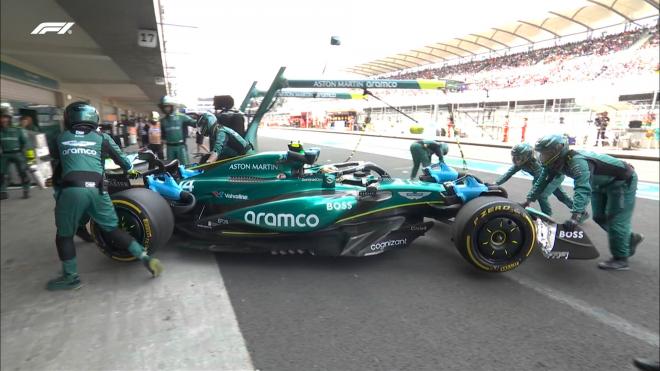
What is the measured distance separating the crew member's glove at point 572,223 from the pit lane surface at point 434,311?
17.9 inches

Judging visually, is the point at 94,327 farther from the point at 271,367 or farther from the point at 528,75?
the point at 528,75

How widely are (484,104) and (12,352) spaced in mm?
2808

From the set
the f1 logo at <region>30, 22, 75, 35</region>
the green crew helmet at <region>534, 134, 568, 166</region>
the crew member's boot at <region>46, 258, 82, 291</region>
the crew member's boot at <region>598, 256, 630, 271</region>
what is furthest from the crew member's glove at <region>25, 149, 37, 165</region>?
the crew member's boot at <region>598, 256, 630, 271</region>

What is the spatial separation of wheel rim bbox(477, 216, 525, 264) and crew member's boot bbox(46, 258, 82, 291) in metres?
2.98

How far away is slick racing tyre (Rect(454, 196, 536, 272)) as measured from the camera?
2635 mm

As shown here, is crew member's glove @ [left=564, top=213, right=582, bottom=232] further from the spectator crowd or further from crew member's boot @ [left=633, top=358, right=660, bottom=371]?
crew member's boot @ [left=633, top=358, right=660, bottom=371]

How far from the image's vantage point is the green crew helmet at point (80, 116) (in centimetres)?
103

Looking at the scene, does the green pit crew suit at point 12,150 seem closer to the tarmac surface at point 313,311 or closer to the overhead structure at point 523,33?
the tarmac surface at point 313,311

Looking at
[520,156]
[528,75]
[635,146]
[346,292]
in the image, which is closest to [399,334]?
[346,292]

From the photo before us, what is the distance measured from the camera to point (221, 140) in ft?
8.56

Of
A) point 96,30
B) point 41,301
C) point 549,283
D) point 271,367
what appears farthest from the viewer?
point 96,30

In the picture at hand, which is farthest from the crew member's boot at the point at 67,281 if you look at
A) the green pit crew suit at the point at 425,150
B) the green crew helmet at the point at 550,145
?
the green crew helmet at the point at 550,145

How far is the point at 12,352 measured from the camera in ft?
5.66

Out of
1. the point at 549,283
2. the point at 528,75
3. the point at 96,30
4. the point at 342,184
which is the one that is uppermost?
the point at 96,30
